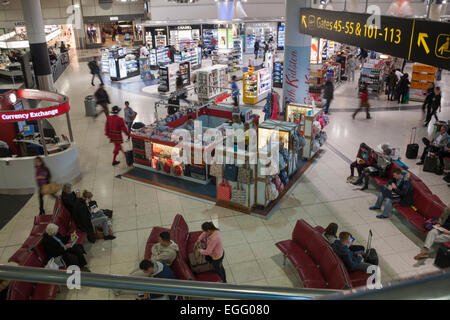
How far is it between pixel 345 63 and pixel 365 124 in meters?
9.44

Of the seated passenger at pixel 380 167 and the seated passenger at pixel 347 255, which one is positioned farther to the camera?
the seated passenger at pixel 380 167

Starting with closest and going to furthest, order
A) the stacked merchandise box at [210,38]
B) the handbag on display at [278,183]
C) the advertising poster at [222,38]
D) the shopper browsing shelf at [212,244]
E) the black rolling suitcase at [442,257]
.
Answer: the shopper browsing shelf at [212,244] < the black rolling suitcase at [442,257] < the handbag on display at [278,183] < the advertising poster at [222,38] < the stacked merchandise box at [210,38]

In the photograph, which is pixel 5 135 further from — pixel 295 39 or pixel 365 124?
pixel 365 124

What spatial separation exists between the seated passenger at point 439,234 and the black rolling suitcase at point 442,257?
185 millimetres

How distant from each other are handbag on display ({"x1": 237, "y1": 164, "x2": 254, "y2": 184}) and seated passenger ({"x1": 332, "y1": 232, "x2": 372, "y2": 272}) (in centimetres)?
272

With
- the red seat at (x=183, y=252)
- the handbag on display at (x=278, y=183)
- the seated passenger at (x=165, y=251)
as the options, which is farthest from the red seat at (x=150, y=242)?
the handbag on display at (x=278, y=183)

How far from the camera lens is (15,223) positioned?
331 inches

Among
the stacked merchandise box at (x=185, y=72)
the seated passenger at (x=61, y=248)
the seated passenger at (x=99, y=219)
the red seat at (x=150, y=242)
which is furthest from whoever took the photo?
the stacked merchandise box at (x=185, y=72)

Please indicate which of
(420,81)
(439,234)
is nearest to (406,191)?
(439,234)

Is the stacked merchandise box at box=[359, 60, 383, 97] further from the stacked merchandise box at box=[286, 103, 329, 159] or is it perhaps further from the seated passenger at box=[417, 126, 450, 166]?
the seated passenger at box=[417, 126, 450, 166]

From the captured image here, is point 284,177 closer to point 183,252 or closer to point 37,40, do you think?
point 183,252

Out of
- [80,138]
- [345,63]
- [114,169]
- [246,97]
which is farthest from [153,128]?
[345,63]

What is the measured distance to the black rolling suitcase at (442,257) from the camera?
20.9 feet

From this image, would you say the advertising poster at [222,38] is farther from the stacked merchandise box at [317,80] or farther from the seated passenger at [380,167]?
the seated passenger at [380,167]
